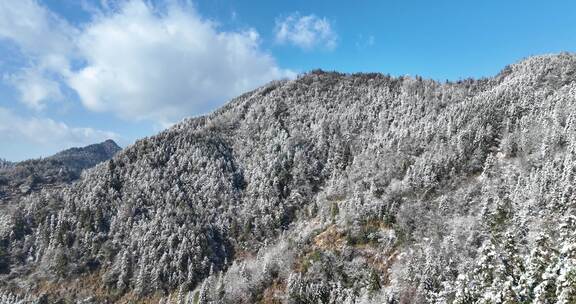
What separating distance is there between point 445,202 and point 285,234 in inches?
2967

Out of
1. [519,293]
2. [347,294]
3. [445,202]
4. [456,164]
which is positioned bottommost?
[347,294]

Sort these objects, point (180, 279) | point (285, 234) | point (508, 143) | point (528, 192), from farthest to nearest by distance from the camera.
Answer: point (285, 234) < point (180, 279) < point (508, 143) < point (528, 192)

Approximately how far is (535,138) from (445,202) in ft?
149

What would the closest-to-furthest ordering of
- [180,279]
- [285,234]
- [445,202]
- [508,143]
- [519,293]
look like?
1. [519,293]
2. [445,202]
3. [508,143]
4. [180,279]
5. [285,234]

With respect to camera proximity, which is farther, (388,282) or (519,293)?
(388,282)

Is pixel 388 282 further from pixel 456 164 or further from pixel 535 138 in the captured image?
pixel 535 138

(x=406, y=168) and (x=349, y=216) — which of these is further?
(x=406, y=168)

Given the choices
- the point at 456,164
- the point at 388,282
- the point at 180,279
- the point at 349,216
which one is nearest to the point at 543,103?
the point at 456,164

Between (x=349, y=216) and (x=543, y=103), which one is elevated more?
(x=543, y=103)

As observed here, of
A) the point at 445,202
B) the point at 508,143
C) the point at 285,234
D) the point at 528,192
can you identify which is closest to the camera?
the point at 528,192

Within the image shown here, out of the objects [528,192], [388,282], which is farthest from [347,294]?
[528,192]

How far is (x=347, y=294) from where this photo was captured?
136 m

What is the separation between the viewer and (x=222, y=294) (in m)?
161

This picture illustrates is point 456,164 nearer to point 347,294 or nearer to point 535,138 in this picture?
point 535,138
